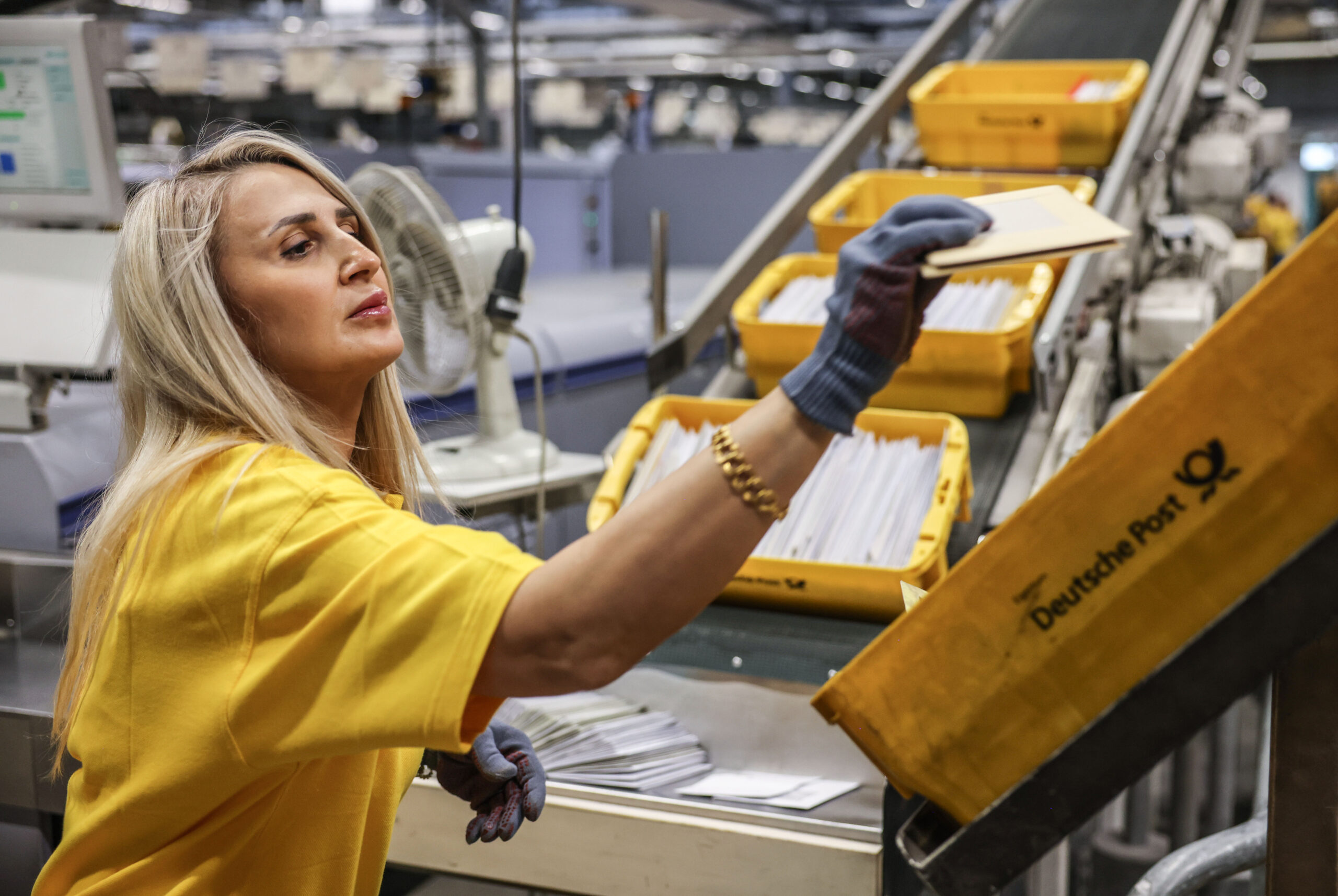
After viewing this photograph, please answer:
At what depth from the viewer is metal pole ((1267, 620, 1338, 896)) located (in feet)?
2.96

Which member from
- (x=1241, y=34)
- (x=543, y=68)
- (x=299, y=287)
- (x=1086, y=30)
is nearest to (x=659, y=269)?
(x=299, y=287)

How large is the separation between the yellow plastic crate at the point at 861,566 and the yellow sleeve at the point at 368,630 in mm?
1026

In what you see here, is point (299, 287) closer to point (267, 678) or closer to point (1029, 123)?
point (267, 678)

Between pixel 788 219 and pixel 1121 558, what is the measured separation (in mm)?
2531

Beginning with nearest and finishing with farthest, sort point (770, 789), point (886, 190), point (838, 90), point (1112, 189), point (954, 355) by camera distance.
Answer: point (770, 789)
point (954, 355)
point (1112, 189)
point (886, 190)
point (838, 90)

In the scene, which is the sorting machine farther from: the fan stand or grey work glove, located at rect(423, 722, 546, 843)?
the fan stand

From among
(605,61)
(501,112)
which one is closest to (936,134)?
(501,112)

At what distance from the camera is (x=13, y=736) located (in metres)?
2.00

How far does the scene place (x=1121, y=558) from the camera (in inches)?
34.0

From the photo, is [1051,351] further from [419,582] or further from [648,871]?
[419,582]

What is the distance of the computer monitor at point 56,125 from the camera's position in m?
2.50

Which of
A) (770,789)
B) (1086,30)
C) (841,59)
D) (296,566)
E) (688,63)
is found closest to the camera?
(296,566)

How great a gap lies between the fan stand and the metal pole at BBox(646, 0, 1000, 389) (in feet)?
1.20

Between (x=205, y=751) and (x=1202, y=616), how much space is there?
0.84 m
